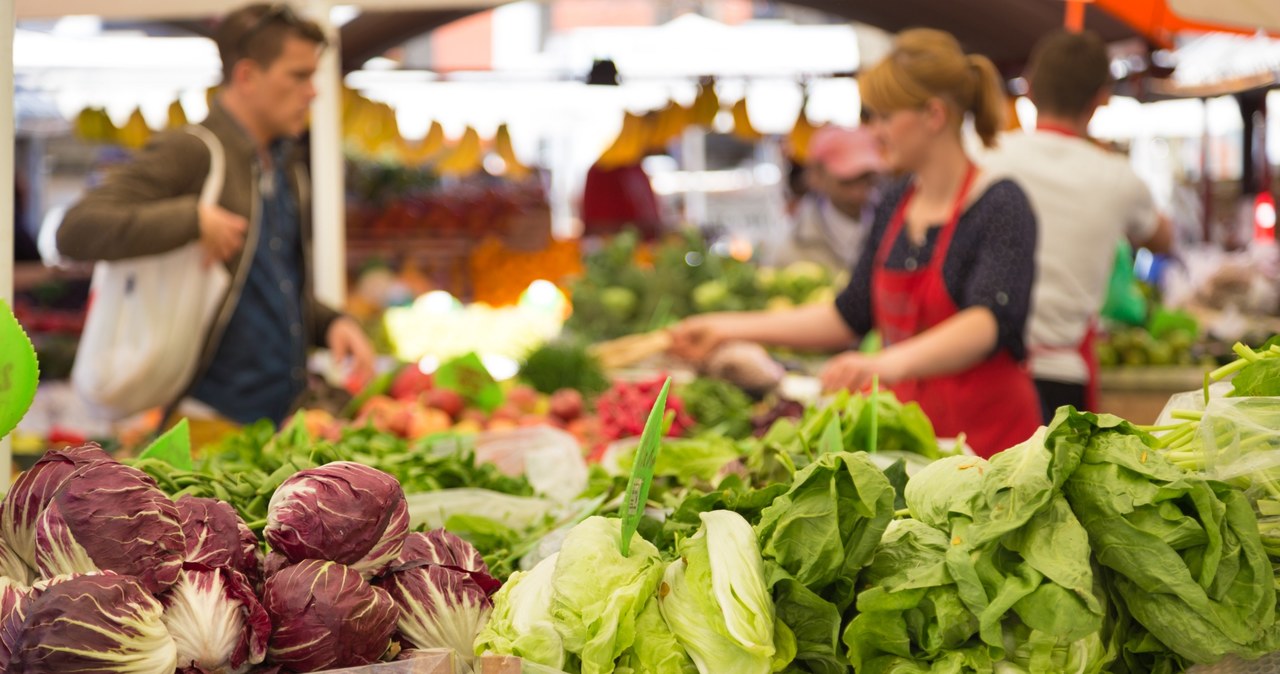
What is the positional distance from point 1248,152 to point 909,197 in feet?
21.7

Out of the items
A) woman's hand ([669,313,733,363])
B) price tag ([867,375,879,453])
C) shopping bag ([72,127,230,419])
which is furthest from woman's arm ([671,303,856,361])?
price tag ([867,375,879,453])

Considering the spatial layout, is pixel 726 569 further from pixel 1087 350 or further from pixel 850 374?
pixel 1087 350

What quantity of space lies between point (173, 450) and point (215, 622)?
0.73 m

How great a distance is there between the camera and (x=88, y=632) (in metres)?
1.18

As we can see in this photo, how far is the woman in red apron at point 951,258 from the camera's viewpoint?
3227mm

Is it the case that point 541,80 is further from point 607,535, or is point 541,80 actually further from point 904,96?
point 607,535

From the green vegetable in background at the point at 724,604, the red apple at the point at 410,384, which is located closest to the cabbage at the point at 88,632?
the green vegetable in background at the point at 724,604

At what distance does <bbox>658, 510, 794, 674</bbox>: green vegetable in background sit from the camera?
132 centimetres

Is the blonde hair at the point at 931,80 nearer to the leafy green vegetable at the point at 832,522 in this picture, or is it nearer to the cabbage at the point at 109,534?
the leafy green vegetable at the point at 832,522

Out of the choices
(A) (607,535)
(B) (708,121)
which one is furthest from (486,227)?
(A) (607,535)

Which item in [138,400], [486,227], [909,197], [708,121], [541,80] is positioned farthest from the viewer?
[486,227]

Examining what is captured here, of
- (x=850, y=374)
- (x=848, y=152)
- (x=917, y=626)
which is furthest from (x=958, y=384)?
(x=848, y=152)

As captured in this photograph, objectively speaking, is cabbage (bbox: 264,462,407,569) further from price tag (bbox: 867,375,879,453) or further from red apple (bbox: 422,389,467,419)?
red apple (bbox: 422,389,467,419)

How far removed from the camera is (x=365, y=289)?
309 inches
